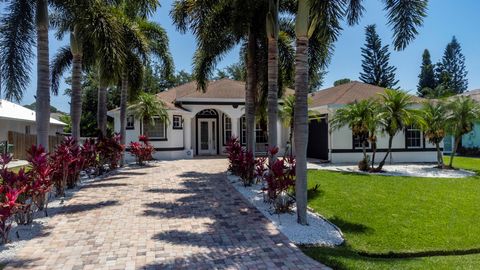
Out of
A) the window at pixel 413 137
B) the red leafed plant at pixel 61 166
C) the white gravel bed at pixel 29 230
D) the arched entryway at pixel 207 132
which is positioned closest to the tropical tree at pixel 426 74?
the window at pixel 413 137

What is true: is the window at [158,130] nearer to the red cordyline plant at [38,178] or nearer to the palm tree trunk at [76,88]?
the palm tree trunk at [76,88]

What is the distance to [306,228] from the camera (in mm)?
7977

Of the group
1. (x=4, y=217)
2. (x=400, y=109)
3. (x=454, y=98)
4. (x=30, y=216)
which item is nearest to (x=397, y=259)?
(x=4, y=217)

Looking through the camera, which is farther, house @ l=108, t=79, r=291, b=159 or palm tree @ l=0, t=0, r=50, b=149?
house @ l=108, t=79, r=291, b=159

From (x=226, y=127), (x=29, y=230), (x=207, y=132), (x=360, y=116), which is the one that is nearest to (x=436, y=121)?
(x=360, y=116)

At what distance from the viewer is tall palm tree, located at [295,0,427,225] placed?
820 cm

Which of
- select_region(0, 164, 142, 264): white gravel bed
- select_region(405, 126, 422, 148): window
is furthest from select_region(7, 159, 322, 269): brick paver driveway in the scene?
select_region(405, 126, 422, 148): window

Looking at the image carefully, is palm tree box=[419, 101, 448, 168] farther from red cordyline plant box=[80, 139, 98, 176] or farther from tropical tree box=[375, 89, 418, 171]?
red cordyline plant box=[80, 139, 98, 176]

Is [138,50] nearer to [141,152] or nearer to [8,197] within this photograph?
[141,152]

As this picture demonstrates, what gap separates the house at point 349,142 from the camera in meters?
21.9

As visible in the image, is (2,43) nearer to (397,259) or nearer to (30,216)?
(30,216)

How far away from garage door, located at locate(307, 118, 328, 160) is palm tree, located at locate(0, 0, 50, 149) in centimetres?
1495

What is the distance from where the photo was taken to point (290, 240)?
282 inches

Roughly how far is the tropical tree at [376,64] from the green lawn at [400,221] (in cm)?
4218
